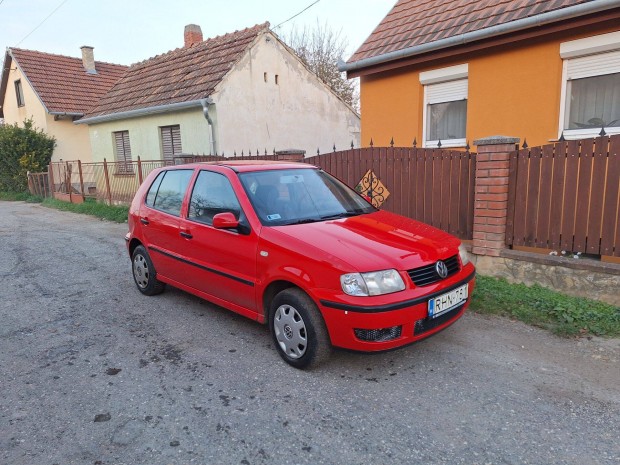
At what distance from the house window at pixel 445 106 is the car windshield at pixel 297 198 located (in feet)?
11.5

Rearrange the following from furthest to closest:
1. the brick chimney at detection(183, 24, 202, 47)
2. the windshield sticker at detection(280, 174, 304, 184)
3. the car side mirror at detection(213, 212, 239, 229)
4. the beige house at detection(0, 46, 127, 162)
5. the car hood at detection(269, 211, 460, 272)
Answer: the beige house at detection(0, 46, 127, 162)
the brick chimney at detection(183, 24, 202, 47)
the windshield sticker at detection(280, 174, 304, 184)
the car side mirror at detection(213, 212, 239, 229)
the car hood at detection(269, 211, 460, 272)

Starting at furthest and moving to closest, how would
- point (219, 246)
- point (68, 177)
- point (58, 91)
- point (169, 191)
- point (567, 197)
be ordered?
point (58, 91) < point (68, 177) < point (169, 191) < point (567, 197) < point (219, 246)

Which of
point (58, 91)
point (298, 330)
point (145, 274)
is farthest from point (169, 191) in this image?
point (58, 91)

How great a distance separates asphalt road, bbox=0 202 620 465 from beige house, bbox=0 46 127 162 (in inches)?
658

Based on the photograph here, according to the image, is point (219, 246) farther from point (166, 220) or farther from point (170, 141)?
point (170, 141)

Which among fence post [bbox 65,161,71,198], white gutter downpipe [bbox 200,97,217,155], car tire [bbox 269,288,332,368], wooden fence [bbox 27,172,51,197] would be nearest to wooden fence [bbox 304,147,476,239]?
car tire [bbox 269,288,332,368]

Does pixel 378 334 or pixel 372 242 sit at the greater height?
pixel 372 242

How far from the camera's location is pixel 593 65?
19.3 ft

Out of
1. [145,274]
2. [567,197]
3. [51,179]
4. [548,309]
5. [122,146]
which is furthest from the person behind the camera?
[51,179]

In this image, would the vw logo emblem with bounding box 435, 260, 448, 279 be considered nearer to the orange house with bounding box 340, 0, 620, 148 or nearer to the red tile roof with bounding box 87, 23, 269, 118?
the orange house with bounding box 340, 0, 620, 148

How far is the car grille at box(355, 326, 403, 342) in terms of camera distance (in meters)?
3.08

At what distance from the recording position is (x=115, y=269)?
21.8 feet

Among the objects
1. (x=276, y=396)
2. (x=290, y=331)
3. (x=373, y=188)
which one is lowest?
(x=276, y=396)

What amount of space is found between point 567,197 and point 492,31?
118 inches
